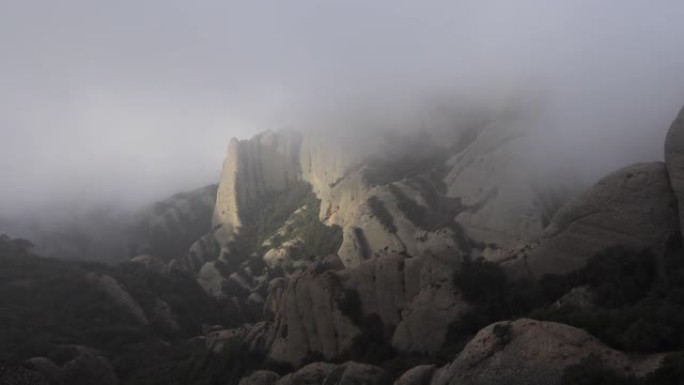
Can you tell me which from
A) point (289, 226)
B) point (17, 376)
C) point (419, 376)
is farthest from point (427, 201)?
point (419, 376)

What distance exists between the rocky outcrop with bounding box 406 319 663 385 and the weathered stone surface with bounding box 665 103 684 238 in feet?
54.6

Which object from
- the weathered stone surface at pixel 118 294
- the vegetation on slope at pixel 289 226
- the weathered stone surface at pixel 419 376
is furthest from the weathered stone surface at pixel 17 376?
the vegetation on slope at pixel 289 226

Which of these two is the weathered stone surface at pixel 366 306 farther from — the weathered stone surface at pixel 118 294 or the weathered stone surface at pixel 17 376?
the weathered stone surface at pixel 118 294

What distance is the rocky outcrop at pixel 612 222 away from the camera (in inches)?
1756

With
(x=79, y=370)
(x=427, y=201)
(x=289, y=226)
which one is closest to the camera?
(x=79, y=370)

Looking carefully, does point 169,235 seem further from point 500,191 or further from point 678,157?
point 678,157

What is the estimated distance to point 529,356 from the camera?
30078 millimetres

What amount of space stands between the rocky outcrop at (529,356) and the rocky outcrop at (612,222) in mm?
16908

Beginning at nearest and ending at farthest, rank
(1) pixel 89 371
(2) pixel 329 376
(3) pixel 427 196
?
(2) pixel 329 376
(1) pixel 89 371
(3) pixel 427 196

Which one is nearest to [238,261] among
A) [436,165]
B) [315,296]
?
[436,165]

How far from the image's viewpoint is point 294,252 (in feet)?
453

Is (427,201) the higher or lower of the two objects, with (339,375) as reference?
lower

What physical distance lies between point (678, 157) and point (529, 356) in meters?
20.4

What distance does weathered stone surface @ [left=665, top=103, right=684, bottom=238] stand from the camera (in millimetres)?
42312
